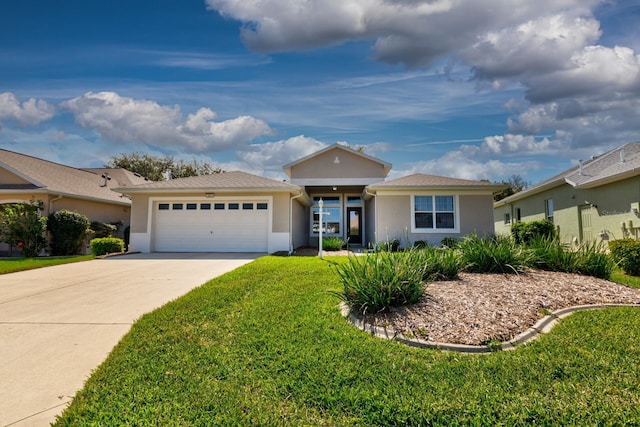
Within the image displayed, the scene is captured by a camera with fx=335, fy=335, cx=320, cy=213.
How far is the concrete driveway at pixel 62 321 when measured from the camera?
321cm

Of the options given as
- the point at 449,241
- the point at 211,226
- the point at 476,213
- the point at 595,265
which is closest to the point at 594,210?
the point at 476,213

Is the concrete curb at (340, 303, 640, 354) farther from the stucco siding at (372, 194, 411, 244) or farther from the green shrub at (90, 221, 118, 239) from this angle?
the green shrub at (90, 221, 118, 239)

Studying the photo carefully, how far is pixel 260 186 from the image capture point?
14.9m

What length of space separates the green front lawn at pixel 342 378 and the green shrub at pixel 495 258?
78.4 inches

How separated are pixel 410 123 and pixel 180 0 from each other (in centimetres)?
1079

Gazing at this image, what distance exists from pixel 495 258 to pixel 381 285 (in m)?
3.40

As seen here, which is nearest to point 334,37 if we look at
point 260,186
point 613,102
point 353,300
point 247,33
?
point 247,33

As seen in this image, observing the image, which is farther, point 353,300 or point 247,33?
point 247,33

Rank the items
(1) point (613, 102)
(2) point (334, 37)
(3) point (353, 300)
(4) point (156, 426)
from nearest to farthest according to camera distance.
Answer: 1. (4) point (156, 426)
2. (3) point (353, 300)
3. (2) point (334, 37)
4. (1) point (613, 102)

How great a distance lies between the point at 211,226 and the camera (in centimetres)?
1534

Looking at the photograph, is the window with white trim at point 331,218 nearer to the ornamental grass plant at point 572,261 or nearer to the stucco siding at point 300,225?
the stucco siding at point 300,225

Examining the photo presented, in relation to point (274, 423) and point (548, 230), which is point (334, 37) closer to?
point (274, 423)

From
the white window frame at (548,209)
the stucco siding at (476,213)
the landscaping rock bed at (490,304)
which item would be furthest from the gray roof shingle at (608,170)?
the landscaping rock bed at (490,304)

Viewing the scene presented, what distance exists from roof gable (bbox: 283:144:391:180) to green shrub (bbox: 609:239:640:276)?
12117 mm
